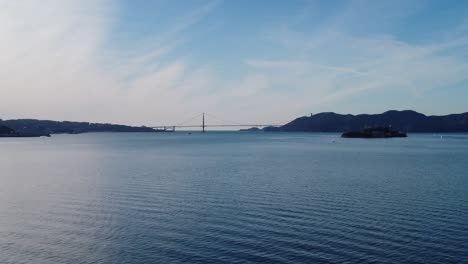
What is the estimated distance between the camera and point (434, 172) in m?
49.6

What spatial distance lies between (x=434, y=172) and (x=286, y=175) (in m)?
16.9

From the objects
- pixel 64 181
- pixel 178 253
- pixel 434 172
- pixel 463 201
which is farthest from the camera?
pixel 434 172

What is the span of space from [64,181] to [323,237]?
1234 inches

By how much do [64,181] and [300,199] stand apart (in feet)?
82.4

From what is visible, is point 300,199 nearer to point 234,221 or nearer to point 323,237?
point 234,221

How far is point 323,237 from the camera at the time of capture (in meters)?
21.0

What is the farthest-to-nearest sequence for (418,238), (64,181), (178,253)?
(64,181) → (418,238) → (178,253)

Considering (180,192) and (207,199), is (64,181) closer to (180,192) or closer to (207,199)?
(180,192)

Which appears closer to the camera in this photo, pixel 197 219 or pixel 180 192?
pixel 197 219

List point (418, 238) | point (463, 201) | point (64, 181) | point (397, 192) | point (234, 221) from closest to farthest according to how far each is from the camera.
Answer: point (418, 238) → point (234, 221) → point (463, 201) → point (397, 192) → point (64, 181)

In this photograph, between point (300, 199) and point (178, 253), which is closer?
point (178, 253)

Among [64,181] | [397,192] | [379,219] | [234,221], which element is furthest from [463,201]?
[64,181]

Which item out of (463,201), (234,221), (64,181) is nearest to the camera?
(234,221)

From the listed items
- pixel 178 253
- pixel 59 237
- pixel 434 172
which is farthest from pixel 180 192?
pixel 434 172
